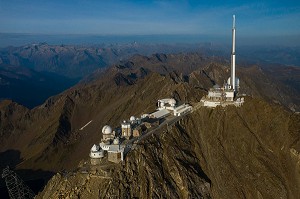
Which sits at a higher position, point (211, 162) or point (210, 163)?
Answer: point (211, 162)

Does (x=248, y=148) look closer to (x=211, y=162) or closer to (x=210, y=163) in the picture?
(x=211, y=162)

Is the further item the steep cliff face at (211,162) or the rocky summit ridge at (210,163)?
the steep cliff face at (211,162)

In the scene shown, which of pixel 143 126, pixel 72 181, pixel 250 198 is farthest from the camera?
pixel 143 126

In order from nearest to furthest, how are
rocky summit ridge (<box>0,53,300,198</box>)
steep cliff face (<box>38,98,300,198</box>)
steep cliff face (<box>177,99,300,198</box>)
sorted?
rocky summit ridge (<box>0,53,300,198</box>) → steep cliff face (<box>38,98,300,198</box>) → steep cliff face (<box>177,99,300,198</box>)

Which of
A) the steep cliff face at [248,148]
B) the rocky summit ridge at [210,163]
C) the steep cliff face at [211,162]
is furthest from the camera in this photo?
the steep cliff face at [248,148]

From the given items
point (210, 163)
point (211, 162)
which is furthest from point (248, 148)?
point (210, 163)

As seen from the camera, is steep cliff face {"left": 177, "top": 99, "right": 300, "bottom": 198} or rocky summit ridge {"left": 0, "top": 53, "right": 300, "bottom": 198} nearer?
rocky summit ridge {"left": 0, "top": 53, "right": 300, "bottom": 198}

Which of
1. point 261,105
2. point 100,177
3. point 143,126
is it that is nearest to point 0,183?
point 143,126

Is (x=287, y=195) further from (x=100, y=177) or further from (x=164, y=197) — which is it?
(x=100, y=177)
